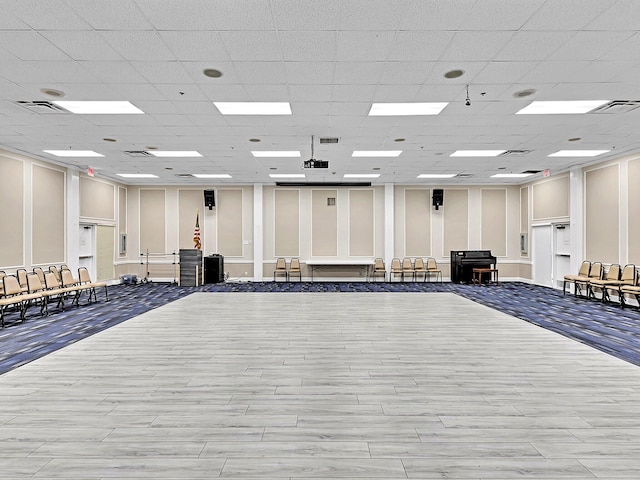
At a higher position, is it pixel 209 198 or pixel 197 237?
pixel 209 198

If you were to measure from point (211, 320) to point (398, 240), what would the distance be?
Result: 8.38m

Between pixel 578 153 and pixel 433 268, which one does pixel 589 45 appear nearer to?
pixel 578 153

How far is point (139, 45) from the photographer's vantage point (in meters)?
3.84

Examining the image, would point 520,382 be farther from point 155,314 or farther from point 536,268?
point 536,268

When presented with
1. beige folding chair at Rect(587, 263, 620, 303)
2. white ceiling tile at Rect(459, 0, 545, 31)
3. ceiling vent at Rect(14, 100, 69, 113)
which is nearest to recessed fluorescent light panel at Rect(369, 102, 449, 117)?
white ceiling tile at Rect(459, 0, 545, 31)

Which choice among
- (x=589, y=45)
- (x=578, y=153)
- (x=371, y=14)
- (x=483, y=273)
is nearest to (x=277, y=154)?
(x=371, y=14)

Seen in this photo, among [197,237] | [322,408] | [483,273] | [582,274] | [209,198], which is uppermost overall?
[209,198]

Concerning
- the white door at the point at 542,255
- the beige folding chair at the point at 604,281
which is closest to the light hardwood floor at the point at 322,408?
the beige folding chair at the point at 604,281

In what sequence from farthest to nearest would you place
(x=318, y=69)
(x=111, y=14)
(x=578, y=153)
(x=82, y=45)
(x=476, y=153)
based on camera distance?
(x=476, y=153), (x=578, y=153), (x=318, y=69), (x=82, y=45), (x=111, y=14)

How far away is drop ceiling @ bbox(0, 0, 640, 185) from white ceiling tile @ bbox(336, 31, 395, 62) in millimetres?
19

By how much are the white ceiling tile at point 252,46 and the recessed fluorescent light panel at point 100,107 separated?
237cm

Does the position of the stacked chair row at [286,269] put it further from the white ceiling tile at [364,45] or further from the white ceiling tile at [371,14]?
the white ceiling tile at [371,14]

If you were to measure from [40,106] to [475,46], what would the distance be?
5941 millimetres

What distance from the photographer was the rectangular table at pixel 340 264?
41.5 ft
